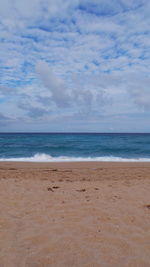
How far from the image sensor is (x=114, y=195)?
5.48 meters

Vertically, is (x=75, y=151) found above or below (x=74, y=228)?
above

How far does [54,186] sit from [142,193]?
9.75 ft

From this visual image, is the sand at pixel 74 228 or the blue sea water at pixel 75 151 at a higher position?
the blue sea water at pixel 75 151

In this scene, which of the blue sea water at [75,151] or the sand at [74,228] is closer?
the sand at [74,228]

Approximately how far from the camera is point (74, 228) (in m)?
3.48

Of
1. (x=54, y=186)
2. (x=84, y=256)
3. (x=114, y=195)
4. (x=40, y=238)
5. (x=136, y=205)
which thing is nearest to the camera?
(x=84, y=256)

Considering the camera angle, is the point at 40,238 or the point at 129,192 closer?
the point at 40,238

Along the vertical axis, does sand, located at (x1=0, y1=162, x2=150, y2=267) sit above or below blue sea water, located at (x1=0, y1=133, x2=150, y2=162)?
below

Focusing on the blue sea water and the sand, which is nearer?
the sand

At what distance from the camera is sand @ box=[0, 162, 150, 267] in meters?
2.64

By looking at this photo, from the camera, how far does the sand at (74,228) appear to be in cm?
264

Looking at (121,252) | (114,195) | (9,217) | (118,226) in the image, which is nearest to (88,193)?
(114,195)

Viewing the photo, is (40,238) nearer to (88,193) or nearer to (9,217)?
(9,217)

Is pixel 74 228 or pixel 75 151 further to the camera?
pixel 75 151
